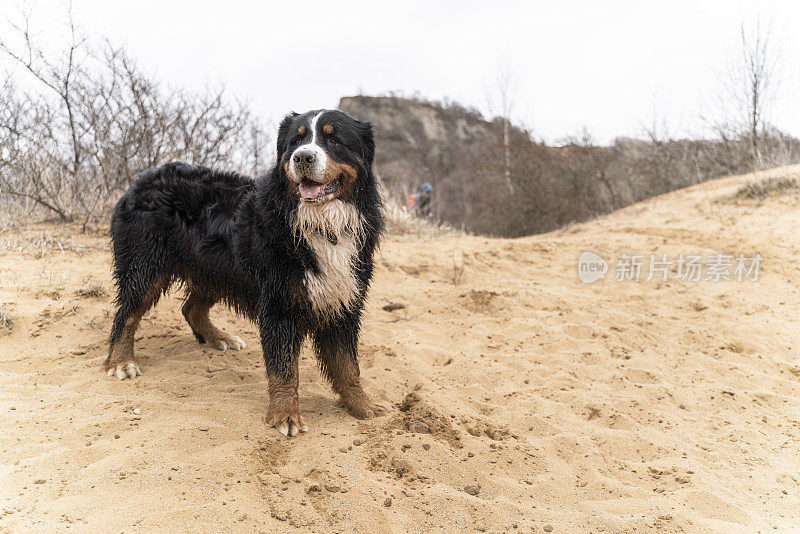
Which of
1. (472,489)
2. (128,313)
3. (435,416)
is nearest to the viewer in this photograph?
(472,489)

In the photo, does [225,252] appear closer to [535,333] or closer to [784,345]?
[535,333]

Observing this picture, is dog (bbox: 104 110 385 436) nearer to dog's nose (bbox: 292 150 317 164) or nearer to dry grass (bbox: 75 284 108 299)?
dog's nose (bbox: 292 150 317 164)

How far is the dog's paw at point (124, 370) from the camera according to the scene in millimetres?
3814

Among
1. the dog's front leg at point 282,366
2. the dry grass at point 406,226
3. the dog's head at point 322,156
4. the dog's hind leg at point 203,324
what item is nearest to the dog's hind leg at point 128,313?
the dog's hind leg at point 203,324

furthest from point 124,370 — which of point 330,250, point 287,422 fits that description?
point 330,250

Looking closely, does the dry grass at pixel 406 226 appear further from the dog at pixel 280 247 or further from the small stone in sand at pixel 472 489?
the small stone in sand at pixel 472 489

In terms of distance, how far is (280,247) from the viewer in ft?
10.5

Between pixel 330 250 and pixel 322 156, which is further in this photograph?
pixel 330 250

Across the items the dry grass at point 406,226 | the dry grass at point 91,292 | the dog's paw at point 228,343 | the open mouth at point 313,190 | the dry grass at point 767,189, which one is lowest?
the dog's paw at point 228,343

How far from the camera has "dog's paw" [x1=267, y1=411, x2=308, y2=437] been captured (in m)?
3.14

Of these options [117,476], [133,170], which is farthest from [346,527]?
[133,170]

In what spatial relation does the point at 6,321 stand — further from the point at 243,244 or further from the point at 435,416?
the point at 435,416

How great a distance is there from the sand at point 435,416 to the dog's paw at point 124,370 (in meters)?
0.09

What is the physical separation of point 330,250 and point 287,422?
1125 millimetres
